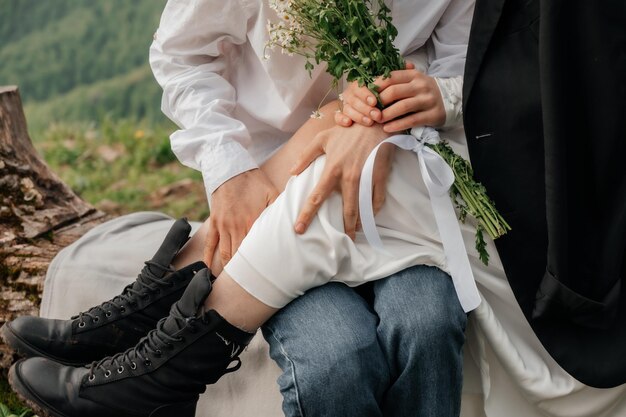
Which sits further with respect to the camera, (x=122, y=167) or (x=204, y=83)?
(x=122, y=167)

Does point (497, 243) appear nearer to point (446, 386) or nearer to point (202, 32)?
point (446, 386)

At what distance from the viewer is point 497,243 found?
79.6 inches

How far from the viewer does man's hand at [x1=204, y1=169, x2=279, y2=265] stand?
215 cm

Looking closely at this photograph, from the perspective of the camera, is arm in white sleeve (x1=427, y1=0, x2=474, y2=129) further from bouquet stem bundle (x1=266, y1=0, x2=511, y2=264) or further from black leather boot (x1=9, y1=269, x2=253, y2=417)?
black leather boot (x1=9, y1=269, x2=253, y2=417)

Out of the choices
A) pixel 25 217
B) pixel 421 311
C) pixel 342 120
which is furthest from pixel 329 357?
pixel 25 217

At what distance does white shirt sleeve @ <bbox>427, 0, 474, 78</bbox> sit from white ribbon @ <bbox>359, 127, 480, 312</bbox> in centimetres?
34

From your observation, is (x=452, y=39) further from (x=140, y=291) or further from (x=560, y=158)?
(x=140, y=291)

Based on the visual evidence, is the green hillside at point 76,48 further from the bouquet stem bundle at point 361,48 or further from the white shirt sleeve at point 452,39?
the bouquet stem bundle at point 361,48

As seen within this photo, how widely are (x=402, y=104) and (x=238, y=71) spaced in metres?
0.66

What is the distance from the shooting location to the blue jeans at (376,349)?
1.86 m

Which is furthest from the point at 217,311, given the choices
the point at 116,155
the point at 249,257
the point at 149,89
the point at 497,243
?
the point at 149,89

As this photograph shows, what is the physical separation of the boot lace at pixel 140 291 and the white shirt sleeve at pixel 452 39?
0.92 m

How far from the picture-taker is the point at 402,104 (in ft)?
6.64

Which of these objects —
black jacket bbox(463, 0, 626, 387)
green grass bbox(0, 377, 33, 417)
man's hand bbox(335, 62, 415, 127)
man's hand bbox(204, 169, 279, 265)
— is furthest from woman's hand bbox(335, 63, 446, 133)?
Answer: green grass bbox(0, 377, 33, 417)
